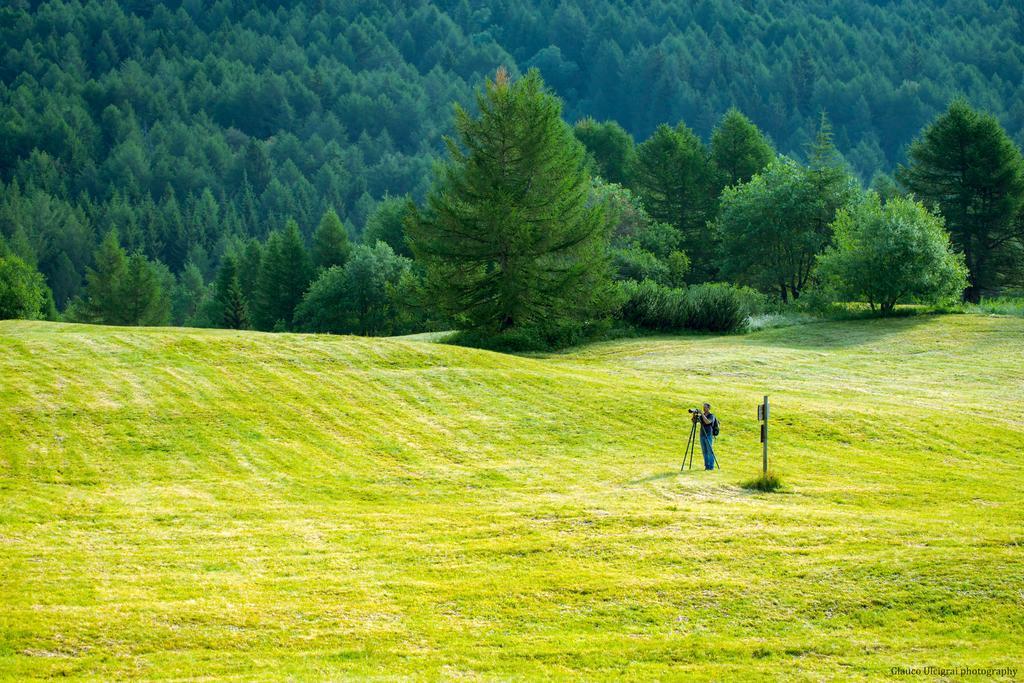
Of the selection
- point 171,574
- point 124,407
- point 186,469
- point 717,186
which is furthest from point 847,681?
point 717,186

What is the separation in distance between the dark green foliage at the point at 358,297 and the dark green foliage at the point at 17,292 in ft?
81.6

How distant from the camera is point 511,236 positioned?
50.7 metres

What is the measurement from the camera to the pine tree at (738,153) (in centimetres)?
9644

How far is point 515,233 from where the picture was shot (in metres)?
50.7

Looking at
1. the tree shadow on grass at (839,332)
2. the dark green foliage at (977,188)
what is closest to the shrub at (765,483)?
the tree shadow on grass at (839,332)

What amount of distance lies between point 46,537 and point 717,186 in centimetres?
8414

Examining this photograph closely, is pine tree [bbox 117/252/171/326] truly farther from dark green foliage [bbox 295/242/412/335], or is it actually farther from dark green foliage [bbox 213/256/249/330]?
dark green foliage [bbox 295/242/412/335]

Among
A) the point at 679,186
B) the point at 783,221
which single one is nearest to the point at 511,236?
the point at 783,221

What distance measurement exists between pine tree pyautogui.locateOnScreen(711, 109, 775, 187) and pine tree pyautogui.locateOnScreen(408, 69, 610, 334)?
4731 cm

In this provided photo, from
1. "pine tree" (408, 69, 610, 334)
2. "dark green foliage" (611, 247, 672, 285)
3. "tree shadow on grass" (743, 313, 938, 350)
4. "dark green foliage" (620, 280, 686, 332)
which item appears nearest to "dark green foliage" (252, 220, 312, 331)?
"dark green foliage" (611, 247, 672, 285)

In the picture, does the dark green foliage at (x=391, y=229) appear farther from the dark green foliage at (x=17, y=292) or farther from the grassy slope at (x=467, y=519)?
the grassy slope at (x=467, y=519)

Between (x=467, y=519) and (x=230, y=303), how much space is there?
312 feet

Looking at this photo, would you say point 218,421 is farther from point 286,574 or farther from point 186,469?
point 286,574

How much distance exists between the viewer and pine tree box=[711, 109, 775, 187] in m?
96.4
